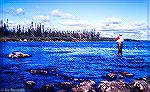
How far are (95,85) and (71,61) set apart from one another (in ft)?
6.68

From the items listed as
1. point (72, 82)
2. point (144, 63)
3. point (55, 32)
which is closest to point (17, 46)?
point (55, 32)

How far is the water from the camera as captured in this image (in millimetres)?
14883

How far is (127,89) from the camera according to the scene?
14.3 meters

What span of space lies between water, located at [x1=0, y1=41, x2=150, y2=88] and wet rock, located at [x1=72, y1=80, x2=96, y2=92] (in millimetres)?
459

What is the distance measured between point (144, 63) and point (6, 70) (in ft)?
27.0

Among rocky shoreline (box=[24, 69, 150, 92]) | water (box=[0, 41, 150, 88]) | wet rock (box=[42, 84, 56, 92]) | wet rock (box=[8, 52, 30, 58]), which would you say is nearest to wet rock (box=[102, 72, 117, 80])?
rocky shoreline (box=[24, 69, 150, 92])

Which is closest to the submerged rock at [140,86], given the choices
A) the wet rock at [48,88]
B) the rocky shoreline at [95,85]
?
the rocky shoreline at [95,85]

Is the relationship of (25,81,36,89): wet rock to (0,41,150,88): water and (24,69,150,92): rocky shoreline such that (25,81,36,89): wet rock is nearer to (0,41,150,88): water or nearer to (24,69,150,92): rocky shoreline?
(24,69,150,92): rocky shoreline

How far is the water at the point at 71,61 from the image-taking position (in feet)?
Result: 48.8

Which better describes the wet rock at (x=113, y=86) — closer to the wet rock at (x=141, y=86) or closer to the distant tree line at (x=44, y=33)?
the wet rock at (x=141, y=86)

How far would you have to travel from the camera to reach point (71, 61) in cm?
1527

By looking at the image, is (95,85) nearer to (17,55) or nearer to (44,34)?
(44,34)

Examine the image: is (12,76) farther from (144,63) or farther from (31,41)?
(144,63)

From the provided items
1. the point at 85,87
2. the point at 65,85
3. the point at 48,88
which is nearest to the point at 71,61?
the point at 65,85
